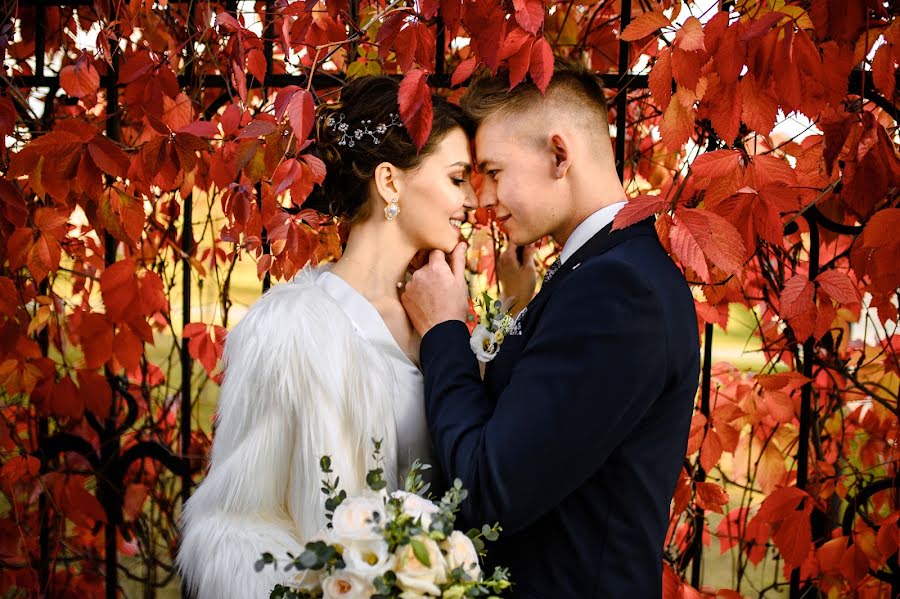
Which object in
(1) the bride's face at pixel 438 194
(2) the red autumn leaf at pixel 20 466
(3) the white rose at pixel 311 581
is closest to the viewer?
(3) the white rose at pixel 311 581

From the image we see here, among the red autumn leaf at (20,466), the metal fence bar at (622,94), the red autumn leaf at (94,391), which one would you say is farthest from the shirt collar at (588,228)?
the red autumn leaf at (20,466)

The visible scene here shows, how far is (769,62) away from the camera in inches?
70.7

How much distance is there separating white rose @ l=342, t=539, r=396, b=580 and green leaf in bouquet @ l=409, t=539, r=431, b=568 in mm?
44

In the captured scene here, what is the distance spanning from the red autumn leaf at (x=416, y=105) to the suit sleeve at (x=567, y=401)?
1.48 feet

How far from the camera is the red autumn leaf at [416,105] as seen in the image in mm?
1777

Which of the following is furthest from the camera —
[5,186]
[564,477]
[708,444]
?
[708,444]

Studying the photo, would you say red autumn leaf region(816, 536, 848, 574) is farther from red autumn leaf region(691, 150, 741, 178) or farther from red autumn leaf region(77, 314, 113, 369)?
red autumn leaf region(77, 314, 113, 369)

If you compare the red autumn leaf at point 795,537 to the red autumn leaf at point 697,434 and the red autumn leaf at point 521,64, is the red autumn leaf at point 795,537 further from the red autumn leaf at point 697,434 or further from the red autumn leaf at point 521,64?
the red autumn leaf at point 521,64

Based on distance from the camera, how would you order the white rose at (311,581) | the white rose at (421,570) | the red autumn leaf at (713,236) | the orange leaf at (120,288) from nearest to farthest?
the white rose at (421,570), the white rose at (311,581), the red autumn leaf at (713,236), the orange leaf at (120,288)

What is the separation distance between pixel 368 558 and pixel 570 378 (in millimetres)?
458

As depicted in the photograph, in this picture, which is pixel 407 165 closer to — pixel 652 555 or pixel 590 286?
pixel 590 286

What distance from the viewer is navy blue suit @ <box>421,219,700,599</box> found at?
155cm

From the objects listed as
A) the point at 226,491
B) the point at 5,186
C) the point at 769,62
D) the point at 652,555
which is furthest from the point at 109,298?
the point at 769,62

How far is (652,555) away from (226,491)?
87cm
